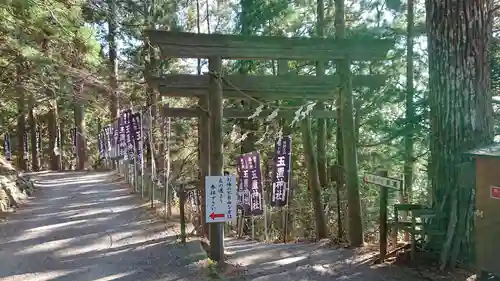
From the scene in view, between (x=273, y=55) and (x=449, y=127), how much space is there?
2.80 meters

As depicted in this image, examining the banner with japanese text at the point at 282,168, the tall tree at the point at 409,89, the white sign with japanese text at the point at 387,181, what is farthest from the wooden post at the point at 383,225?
the tall tree at the point at 409,89

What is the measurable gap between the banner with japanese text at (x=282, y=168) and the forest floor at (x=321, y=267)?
2.48m

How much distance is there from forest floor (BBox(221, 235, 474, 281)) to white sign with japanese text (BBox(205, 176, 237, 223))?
0.79 metres

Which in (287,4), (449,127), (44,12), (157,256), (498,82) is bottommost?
(157,256)

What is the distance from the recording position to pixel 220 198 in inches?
251

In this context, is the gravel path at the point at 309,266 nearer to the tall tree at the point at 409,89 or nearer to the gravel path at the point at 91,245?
the gravel path at the point at 91,245

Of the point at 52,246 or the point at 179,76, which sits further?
the point at 52,246

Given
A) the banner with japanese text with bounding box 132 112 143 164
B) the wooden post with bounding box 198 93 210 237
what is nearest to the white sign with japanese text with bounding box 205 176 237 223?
the wooden post with bounding box 198 93 210 237

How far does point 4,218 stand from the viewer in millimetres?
10625

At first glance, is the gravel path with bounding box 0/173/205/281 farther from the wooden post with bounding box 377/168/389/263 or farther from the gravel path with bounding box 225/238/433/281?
the wooden post with bounding box 377/168/389/263

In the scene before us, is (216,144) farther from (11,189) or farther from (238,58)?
(11,189)

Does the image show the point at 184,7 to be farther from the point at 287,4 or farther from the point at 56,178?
the point at 56,178

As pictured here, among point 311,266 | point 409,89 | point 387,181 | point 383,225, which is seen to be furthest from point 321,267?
point 409,89

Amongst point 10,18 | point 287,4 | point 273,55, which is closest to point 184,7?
point 287,4
